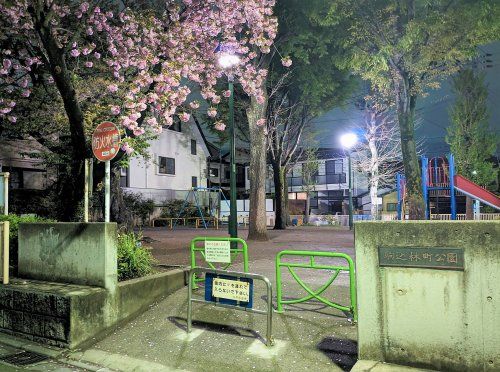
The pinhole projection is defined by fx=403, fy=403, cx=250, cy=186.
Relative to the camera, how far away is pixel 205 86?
13852 millimetres

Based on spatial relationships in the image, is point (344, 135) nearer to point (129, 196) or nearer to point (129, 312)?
point (129, 196)

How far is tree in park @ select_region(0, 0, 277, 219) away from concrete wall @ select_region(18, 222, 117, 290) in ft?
9.63

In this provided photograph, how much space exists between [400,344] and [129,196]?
90.5 ft

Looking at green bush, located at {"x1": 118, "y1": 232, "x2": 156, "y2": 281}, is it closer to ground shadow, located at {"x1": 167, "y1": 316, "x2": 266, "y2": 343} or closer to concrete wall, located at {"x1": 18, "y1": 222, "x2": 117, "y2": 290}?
concrete wall, located at {"x1": 18, "y1": 222, "x2": 117, "y2": 290}

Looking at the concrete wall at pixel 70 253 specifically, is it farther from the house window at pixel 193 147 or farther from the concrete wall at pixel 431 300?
the house window at pixel 193 147

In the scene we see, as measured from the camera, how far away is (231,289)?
563 cm

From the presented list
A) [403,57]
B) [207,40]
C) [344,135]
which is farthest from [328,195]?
[207,40]

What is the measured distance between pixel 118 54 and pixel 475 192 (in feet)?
51.5

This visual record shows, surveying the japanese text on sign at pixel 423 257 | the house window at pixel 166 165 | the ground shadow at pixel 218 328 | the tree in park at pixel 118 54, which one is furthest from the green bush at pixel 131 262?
the house window at pixel 166 165

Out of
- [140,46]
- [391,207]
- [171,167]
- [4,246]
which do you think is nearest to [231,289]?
[4,246]

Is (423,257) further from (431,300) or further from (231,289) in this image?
(231,289)

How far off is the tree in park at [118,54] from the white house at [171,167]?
16.5 metres

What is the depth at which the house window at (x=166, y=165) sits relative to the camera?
110 feet

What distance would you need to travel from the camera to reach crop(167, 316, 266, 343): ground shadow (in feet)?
18.5
